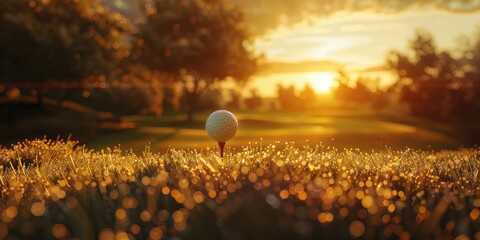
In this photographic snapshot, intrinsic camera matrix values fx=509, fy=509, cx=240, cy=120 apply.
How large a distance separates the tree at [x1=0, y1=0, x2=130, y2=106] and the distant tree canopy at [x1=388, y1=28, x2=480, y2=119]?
105 feet

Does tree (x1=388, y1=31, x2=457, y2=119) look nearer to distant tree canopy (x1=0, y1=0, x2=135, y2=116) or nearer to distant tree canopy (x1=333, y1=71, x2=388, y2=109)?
distant tree canopy (x1=333, y1=71, x2=388, y2=109)

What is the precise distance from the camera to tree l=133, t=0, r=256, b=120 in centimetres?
4575

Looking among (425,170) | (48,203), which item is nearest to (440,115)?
(425,170)

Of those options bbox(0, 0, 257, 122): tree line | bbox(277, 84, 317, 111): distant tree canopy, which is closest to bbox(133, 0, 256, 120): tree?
bbox(0, 0, 257, 122): tree line

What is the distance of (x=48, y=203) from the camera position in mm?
6789

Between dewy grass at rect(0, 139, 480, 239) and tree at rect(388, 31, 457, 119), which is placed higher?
tree at rect(388, 31, 457, 119)

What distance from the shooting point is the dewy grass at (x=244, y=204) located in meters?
5.77

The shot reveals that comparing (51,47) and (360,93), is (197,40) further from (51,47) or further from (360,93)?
(360,93)

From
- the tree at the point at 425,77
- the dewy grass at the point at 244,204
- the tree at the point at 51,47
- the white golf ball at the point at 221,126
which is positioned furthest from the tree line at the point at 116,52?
the dewy grass at the point at 244,204

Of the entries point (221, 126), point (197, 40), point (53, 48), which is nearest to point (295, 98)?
point (197, 40)

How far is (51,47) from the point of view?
33.3 m

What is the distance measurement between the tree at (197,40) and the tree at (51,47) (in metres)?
8.13

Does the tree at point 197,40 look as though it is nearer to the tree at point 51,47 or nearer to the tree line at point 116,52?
the tree line at point 116,52

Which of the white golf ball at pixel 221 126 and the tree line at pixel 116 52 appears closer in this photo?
the white golf ball at pixel 221 126
